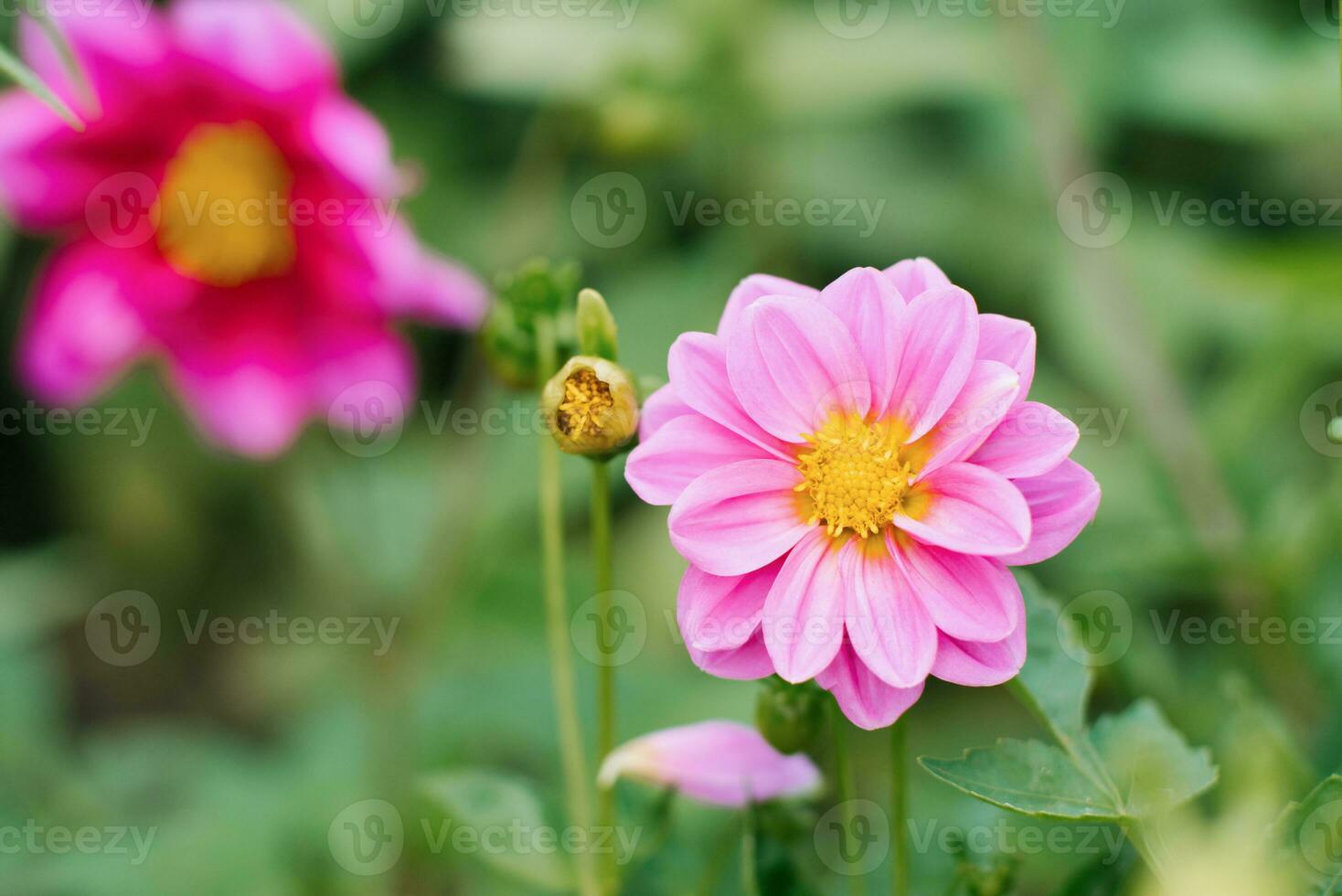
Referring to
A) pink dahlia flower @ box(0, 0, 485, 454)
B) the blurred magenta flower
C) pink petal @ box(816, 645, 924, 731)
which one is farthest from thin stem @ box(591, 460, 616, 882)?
pink dahlia flower @ box(0, 0, 485, 454)

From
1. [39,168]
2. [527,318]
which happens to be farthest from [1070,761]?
[39,168]

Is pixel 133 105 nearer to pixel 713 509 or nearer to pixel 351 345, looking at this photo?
pixel 351 345

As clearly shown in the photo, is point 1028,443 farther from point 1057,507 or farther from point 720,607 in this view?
point 720,607

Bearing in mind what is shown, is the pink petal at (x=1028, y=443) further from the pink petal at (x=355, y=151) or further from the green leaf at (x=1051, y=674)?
the pink petal at (x=355, y=151)

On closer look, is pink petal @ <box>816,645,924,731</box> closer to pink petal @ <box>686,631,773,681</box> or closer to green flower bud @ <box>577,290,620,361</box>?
pink petal @ <box>686,631,773,681</box>

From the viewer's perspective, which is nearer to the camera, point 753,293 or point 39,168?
point 753,293

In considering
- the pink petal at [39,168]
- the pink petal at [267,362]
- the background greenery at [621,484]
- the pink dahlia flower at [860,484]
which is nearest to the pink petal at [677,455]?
the pink dahlia flower at [860,484]
